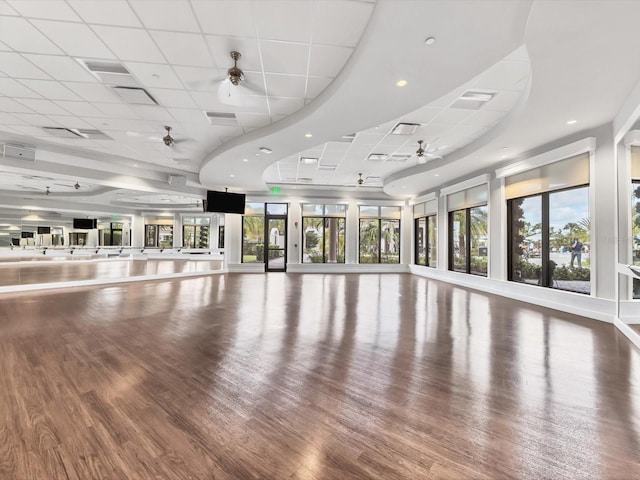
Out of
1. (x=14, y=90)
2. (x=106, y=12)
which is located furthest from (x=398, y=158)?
(x=14, y=90)

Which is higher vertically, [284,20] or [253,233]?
[284,20]

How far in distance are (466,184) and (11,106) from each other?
34.4ft

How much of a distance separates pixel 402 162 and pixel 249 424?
7.88 m

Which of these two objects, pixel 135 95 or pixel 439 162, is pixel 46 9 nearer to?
pixel 135 95

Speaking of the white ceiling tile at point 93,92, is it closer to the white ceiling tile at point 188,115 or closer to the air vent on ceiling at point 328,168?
the white ceiling tile at point 188,115

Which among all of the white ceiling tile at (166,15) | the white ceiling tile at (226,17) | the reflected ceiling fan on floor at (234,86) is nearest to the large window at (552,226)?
the reflected ceiling fan on floor at (234,86)

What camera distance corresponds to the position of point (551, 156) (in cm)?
593

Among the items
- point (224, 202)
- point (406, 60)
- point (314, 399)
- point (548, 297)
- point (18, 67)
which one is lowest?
point (314, 399)

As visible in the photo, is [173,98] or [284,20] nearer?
[284,20]

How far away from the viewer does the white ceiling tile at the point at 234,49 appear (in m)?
3.33

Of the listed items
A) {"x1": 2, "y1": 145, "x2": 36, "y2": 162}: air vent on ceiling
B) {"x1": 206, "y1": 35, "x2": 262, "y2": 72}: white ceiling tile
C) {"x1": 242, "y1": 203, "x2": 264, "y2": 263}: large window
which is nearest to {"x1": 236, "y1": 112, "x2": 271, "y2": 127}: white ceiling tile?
{"x1": 206, "y1": 35, "x2": 262, "y2": 72}: white ceiling tile

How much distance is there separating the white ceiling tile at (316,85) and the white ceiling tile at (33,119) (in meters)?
5.20

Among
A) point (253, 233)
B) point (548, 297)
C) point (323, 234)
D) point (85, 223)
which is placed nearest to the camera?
point (548, 297)

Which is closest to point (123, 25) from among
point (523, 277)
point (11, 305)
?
point (11, 305)
